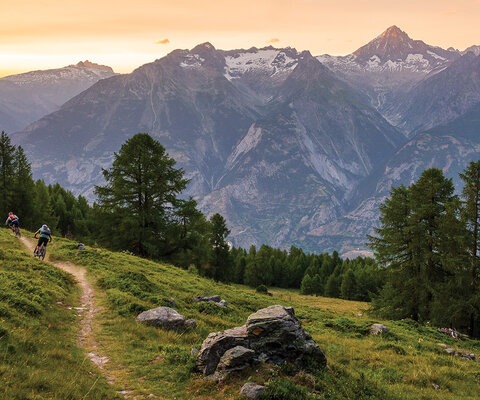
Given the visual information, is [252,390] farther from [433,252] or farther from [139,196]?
[139,196]

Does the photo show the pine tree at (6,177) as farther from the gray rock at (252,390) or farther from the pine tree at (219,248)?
the gray rock at (252,390)

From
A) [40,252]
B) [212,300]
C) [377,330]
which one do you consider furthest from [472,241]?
[40,252]

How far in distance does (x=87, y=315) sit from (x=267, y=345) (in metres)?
9.59

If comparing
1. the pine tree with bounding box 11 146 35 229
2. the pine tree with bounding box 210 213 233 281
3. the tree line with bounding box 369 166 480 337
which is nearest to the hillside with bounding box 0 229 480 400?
the tree line with bounding box 369 166 480 337

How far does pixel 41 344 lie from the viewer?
13.5m

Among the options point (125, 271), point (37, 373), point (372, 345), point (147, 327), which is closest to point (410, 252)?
point (372, 345)

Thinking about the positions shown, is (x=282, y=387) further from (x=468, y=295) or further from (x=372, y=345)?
(x=468, y=295)

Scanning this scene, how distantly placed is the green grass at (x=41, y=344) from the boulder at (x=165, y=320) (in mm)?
2953

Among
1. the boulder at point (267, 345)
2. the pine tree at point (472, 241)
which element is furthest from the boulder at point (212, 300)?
the pine tree at point (472, 241)

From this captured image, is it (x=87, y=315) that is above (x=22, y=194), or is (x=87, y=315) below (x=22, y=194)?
below

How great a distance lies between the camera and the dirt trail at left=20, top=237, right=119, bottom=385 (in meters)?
14.2

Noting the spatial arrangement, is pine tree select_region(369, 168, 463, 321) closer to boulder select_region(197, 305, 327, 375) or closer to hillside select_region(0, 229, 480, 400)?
hillside select_region(0, 229, 480, 400)

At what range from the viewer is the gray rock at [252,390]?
11.5 metres

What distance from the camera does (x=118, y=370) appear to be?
13.5 metres
